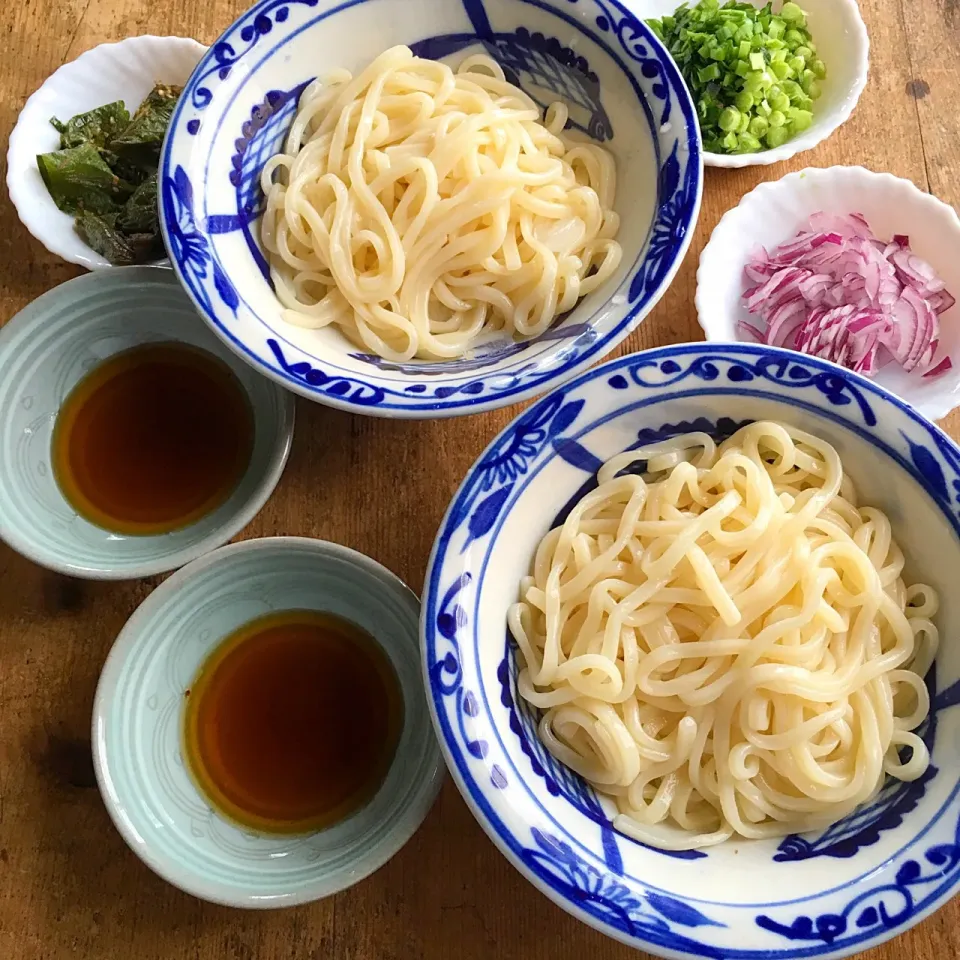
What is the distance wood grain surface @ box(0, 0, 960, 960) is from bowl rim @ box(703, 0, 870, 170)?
0.08 m

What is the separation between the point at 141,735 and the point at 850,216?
6.45ft

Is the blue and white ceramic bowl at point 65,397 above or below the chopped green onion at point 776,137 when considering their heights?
below

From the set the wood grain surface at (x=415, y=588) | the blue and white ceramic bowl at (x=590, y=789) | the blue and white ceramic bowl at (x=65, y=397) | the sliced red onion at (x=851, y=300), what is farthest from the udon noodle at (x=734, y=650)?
the blue and white ceramic bowl at (x=65, y=397)

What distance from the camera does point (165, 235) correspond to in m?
1.63

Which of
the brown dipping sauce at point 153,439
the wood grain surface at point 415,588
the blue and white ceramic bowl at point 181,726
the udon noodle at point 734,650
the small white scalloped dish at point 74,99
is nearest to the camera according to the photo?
the udon noodle at point 734,650

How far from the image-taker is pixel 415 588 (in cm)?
190

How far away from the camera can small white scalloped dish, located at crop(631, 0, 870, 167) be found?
6.91ft

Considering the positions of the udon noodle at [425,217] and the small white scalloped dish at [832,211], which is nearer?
the udon noodle at [425,217]

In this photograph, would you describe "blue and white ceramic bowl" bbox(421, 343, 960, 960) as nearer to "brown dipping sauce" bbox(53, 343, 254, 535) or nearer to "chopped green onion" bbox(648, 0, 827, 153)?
"brown dipping sauce" bbox(53, 343, 254, 535)

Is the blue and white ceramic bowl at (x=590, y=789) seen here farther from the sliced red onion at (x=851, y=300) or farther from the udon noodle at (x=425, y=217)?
the sliced red onion at (x=851, y=300)

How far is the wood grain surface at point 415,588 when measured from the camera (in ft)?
5.64

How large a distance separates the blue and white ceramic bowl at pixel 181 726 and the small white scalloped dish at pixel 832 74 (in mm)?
1333

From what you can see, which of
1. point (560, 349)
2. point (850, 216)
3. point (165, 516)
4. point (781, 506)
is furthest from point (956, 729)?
point (165, 516)

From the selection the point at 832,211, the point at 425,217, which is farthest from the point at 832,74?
the point at 425,217
